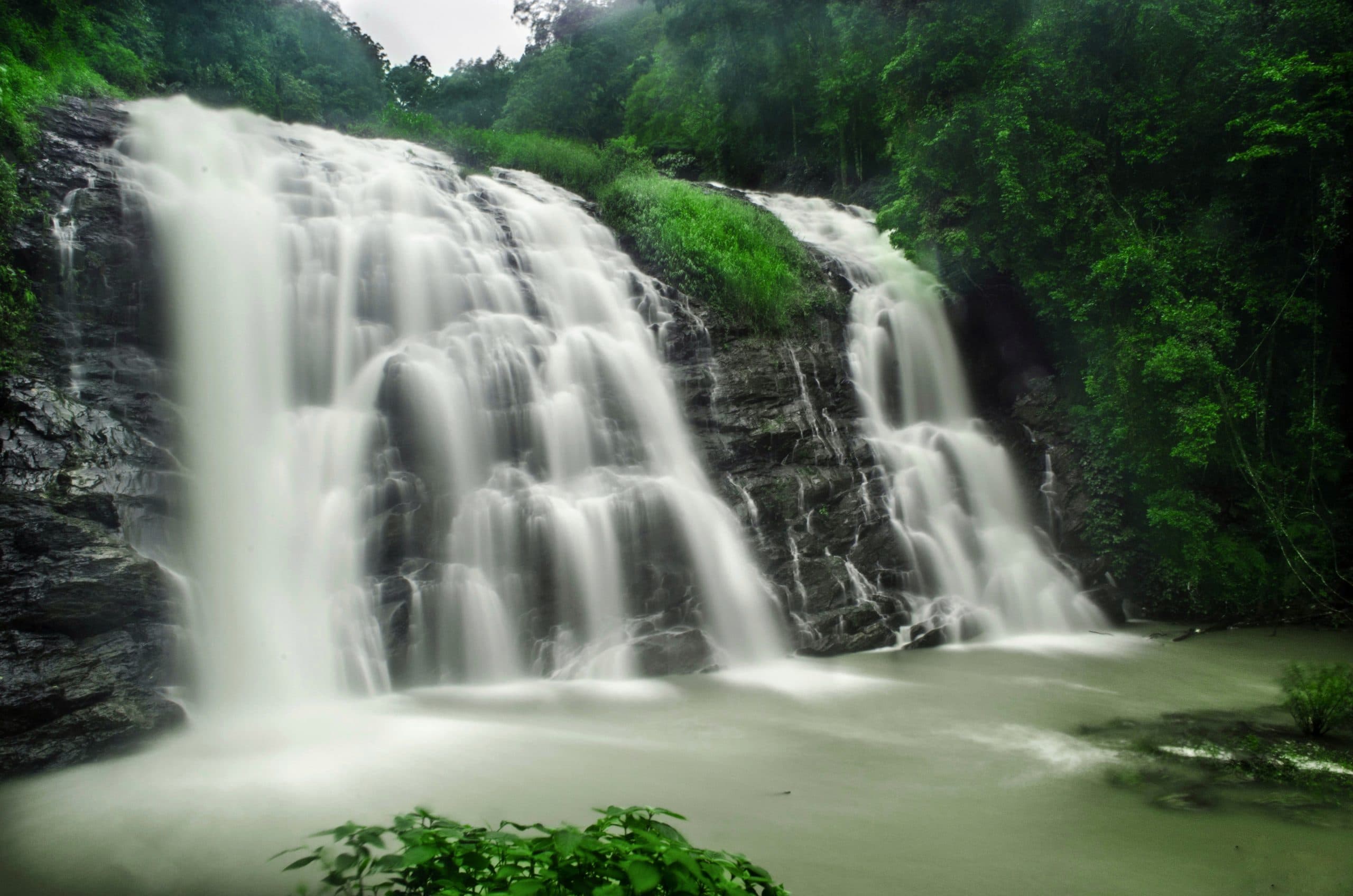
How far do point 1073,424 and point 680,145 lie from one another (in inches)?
689

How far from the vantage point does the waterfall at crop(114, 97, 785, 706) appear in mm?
7297

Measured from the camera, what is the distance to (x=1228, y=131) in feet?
35.9

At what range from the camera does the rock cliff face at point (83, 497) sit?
5.53 metres

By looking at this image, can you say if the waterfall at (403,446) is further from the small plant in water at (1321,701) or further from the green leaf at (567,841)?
the green leaf at (567,841)

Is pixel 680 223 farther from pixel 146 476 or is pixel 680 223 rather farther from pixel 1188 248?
pixel 146 476

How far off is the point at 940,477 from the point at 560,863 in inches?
395

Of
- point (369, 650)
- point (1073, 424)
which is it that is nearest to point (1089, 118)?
point (1073, 424)

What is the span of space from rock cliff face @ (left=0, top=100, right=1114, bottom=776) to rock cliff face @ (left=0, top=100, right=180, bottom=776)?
0.01 meters

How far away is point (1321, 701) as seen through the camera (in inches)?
227

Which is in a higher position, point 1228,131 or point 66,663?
point 1228,131

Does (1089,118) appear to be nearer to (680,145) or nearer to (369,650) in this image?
(369,650)

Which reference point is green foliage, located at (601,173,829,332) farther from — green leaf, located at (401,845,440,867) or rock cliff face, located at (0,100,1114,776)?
green leaf, located at (401,845,440,867)

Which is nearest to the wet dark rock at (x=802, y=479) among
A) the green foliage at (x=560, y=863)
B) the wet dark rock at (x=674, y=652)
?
the wet dark rock at (x=674, y=652)

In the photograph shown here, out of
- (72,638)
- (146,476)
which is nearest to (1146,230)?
(146,476)
